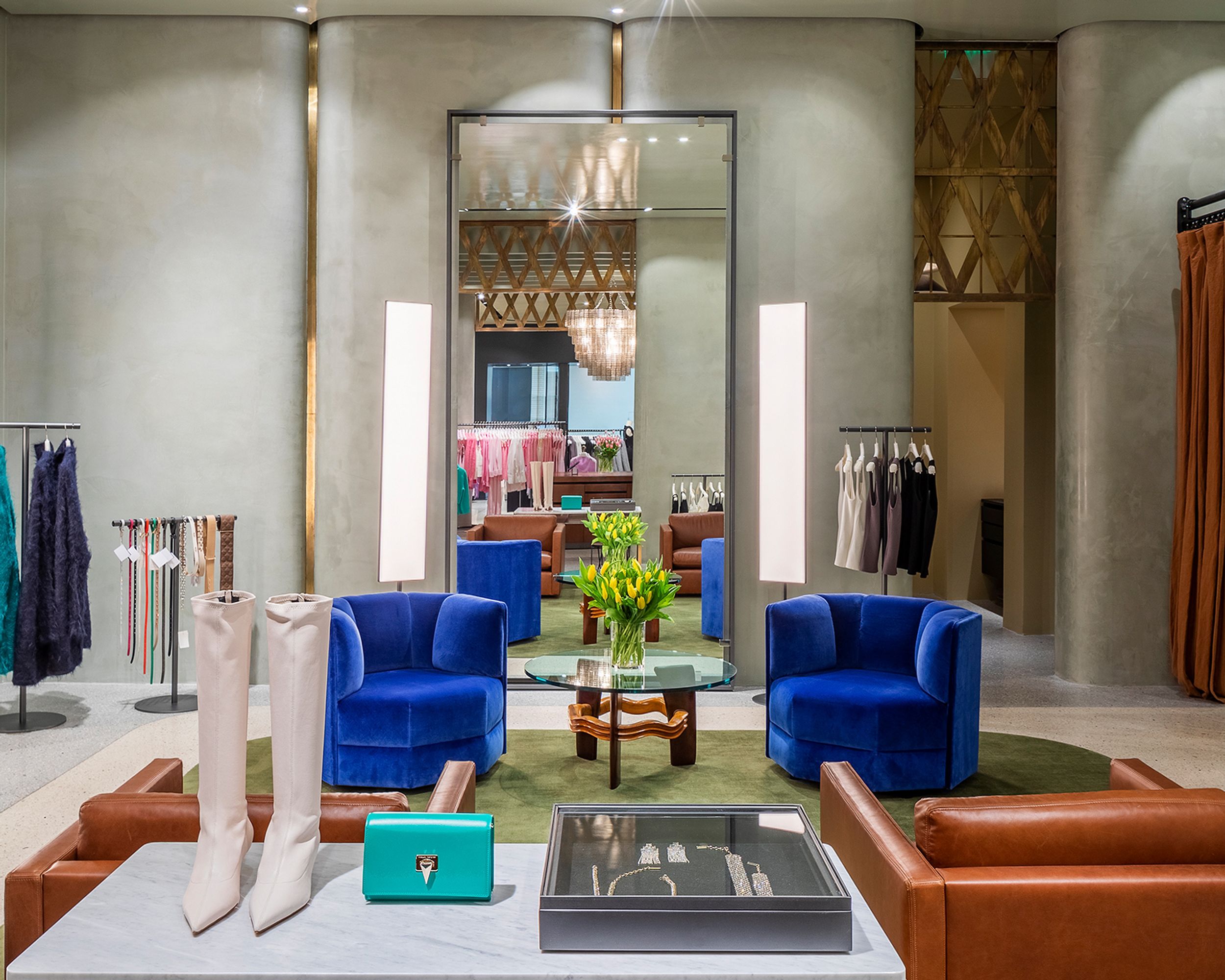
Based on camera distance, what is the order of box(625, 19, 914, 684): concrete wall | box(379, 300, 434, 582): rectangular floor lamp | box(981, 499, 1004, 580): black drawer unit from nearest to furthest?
box(379, 300, 434, 582): rectangular floor lamp < box(625, 19, 914, 684): concrete wall < box(981, 499, 1004, 580): black drawer unit

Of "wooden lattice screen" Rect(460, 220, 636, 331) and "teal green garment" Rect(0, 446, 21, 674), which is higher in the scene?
"wooden lattice screen" Rect(460, 220, 636, 331)

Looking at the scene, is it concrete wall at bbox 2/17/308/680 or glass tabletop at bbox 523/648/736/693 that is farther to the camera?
concrete wall at bbox 2/17/308/680

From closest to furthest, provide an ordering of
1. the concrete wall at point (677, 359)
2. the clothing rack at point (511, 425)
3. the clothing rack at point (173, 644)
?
1. the clothing rack at point (173, 644)
2. the concrete wall at point (677, 359)
3. the clothing rack at point (511, 425)

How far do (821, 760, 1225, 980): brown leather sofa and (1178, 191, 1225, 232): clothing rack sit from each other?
477cm

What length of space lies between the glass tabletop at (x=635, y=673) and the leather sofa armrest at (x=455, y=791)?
1.17m

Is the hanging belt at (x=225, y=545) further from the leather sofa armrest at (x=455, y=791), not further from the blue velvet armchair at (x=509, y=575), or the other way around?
the leather sofa armrest at (x=455, y=791)

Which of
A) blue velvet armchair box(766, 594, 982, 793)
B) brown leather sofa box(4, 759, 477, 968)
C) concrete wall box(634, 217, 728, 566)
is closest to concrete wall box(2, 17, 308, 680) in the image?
concrete wall box(634, 217, 728, 566)

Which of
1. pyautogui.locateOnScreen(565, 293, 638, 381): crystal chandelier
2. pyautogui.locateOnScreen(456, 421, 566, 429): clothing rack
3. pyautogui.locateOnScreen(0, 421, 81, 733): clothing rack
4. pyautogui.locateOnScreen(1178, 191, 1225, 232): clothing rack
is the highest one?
pyautogui.locateOnScreen(1178, 191, 1225, 232): clothing rack

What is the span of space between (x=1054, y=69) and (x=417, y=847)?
6.28 meters

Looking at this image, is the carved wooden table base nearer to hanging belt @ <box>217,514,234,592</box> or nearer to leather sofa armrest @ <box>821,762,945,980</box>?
leather sofa armrest @ <box>821,762,945,980</box>

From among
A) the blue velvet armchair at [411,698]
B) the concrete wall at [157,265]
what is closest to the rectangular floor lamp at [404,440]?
the concrete wall at [157,265]

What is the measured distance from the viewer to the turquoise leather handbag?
1.39m

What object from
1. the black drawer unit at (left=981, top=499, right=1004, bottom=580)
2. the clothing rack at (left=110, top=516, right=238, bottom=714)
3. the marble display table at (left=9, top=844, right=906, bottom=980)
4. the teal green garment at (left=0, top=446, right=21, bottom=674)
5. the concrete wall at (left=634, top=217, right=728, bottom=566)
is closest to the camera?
the marble display table at (left=9, top=844, right=906, bottom=980)

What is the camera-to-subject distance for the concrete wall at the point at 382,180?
5566 mm
